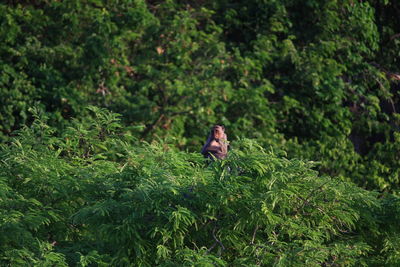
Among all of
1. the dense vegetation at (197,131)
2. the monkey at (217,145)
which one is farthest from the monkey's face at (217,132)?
the dense vegetation at (197,131)

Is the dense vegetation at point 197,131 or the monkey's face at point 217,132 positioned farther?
the monkey's face at point 217,132

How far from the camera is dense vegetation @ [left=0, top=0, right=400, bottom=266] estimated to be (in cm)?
694

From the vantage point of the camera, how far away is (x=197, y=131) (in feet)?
39.4

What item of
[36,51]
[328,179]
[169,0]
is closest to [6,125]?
[36,51]

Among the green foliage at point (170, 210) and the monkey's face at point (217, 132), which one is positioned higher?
the monkey's face at point (217, 132)

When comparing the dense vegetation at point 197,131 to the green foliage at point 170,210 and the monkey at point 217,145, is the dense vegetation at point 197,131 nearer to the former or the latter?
the green foliage at point 170,210

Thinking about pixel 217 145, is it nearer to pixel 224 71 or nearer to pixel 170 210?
pixel 170 210

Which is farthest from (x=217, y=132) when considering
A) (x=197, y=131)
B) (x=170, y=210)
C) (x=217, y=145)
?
(x=197, y=131)

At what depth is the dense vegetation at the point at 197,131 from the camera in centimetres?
694

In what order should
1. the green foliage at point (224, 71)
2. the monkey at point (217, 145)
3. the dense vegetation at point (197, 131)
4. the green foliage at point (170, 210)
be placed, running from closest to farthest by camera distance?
the green foliage at point (170, 210) → the dense vegetation at point (197, 131) → the monkey at point (217, 145) → the green foliage at point (224, 71)

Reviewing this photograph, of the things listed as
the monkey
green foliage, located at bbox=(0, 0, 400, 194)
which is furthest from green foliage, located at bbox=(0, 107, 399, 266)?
green foliage, located at bbox=(0, 0, 400, 194)

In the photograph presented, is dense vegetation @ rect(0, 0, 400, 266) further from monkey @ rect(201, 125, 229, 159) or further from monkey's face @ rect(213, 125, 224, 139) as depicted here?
monkey's face @ rect(213, 125, 224, 139)

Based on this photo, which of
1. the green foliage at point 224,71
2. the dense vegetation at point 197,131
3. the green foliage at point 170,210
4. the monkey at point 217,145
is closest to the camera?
the green foliage at point 170,210

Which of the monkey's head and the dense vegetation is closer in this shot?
the dense vegetation
